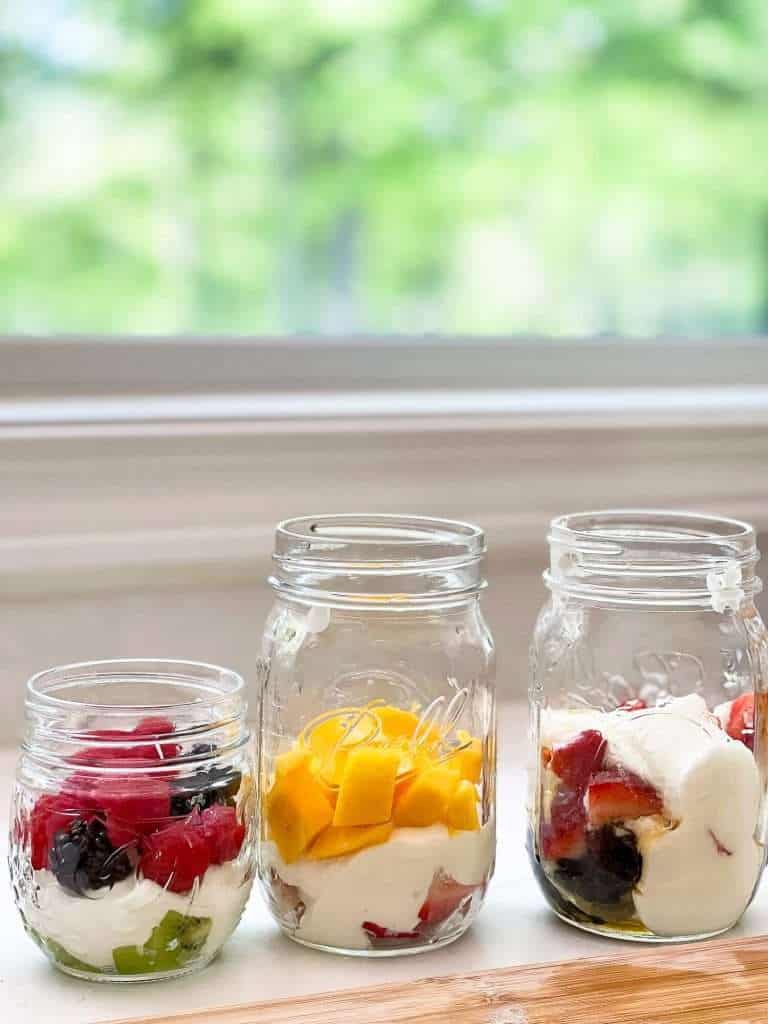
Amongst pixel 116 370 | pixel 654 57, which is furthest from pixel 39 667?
pixel 654 57

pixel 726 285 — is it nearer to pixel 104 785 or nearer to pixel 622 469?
pixel 622 469

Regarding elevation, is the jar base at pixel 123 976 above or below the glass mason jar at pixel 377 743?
below

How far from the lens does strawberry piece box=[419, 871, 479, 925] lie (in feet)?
2.22

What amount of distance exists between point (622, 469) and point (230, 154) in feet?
4.61

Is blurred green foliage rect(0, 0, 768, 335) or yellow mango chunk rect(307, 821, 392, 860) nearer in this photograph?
yellow mango chunk rect(307, 821, 392, 860)

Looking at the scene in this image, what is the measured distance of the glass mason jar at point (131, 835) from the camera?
62cm

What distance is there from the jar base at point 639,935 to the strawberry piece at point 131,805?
0.23m

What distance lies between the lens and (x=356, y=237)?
2850 millimetres

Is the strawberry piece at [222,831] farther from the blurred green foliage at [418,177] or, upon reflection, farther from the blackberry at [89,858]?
the blurred green foliage at [418,177]

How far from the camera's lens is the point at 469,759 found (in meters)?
0.70

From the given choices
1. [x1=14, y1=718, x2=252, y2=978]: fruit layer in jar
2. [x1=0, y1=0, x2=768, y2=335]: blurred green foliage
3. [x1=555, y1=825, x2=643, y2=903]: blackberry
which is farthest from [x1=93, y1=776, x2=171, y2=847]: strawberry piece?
[x1=0, y1=0, x2=768, y2=335]: blurred green foliage

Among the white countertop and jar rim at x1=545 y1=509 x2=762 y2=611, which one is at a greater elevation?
jar rim at x1=545 y1=509 x2=762 y2=611

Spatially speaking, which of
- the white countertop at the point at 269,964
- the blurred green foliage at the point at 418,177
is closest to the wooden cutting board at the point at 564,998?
the white countertop at the point at 269,964

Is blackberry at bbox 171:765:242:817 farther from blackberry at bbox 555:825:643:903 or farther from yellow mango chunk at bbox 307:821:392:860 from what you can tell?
blackberry at bbox 555:825:643:903
